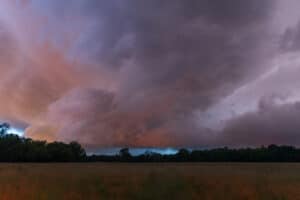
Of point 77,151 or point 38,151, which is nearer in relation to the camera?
point 38,151

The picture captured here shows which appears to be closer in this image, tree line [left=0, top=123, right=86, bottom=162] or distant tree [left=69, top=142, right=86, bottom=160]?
tree line [left=0, top=123, right=86, bottom=162]

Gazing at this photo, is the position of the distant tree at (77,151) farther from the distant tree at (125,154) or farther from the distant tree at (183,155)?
the distant tree at (183,155)

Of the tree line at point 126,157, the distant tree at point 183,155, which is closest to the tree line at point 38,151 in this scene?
the tree line at point 126,157

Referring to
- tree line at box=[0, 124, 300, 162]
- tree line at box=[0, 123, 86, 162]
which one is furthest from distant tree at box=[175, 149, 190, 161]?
tree line at box=[0, 123, 86, 162]

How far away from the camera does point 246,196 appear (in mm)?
19562

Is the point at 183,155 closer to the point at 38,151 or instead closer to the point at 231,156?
the point at 231,156

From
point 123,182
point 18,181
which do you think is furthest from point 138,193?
point 18,181

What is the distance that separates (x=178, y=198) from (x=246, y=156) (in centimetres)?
5428

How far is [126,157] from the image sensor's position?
81000 millimetres

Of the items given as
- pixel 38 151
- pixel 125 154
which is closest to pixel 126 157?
pixel 125 154

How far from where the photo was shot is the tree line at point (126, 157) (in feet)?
222

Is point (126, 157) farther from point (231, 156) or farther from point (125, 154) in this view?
point (231, 156)

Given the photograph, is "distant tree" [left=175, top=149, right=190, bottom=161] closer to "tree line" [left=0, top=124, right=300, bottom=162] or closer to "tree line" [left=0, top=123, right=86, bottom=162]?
"tree line" [left=0, top=124, right=300, bottom=162]

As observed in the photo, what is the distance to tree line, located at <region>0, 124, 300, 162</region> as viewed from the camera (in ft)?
222
